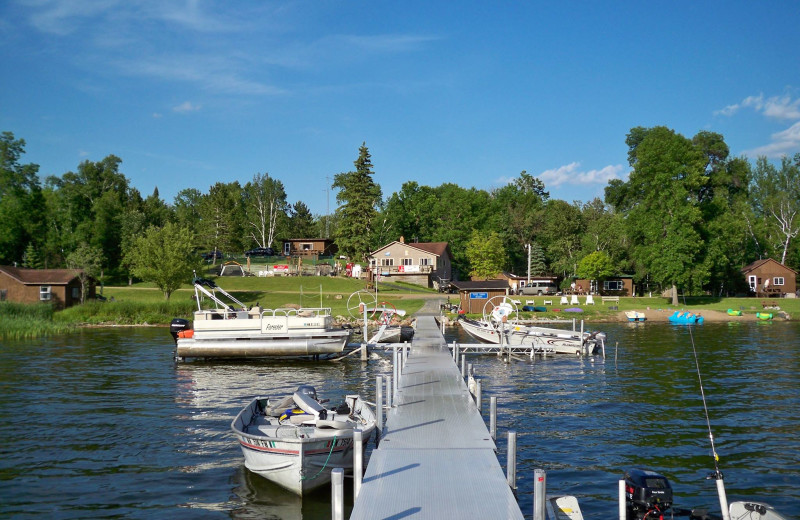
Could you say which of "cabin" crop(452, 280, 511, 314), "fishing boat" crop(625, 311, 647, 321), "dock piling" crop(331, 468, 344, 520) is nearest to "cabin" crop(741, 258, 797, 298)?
"fishing boat" crop(625, 311, 647, 321)

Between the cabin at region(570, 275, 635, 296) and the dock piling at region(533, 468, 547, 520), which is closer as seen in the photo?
the dock piling at region(533, 468, 547, 520)

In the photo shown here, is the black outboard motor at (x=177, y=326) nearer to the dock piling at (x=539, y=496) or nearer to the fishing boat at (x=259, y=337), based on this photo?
the fishing boat at (x=259, y=337)

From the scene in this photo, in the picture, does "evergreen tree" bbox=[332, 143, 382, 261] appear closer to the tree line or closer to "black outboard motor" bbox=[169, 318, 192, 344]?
the tree line

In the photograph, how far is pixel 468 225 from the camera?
110 meters

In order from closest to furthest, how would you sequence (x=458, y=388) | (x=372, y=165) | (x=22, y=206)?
(x=458, y=388), (x=22, y=206), (x=372, y=165)

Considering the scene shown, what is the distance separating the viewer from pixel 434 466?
12.4 metres

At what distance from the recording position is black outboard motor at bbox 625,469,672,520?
12.0 m

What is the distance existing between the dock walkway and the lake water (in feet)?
6.94

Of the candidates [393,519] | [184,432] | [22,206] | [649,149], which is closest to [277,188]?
[22,206]

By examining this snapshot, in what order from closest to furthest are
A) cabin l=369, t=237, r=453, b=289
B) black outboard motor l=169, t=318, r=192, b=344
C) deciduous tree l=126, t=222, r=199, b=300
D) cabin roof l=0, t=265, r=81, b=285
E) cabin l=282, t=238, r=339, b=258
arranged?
black outboard motor l=169, t=318, r=192, b=344 → cabin roof l=0, t=265, r=81, b=285 → deciduous tree l=126, t=222, r=199, b=300 → cabin l=369, t=237, r=453, b=289 → cabin l=282, t=238, r=339, b=258

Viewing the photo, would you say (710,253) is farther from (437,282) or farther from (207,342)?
(207,342)

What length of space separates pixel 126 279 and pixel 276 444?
3360 inches

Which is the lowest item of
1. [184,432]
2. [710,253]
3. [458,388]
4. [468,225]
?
[184,432]

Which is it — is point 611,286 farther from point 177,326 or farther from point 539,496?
point 539,496
